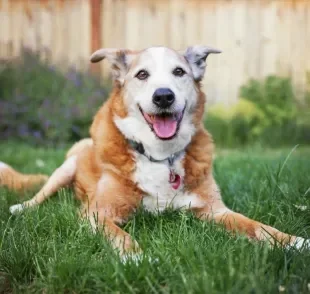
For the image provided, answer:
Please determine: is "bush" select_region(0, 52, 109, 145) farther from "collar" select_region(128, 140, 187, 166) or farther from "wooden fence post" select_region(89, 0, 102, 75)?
"collar" select_region(128, 140, 187, 166)

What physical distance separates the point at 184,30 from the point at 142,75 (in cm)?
573

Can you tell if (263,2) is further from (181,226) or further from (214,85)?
(181,226)

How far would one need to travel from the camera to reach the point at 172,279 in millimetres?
2254

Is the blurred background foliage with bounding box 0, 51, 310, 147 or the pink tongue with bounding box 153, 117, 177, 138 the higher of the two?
the pink tongue with bounding box 153, 117, 177, 138

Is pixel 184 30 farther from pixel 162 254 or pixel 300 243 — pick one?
pixel 162 254

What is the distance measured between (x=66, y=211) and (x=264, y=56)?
6.47 meters

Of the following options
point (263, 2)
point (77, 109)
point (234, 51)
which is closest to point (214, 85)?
point (234, 51)

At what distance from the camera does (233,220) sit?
328 cm

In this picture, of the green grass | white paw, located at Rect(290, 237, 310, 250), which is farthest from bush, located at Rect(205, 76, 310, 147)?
white paw, located at Rect(290, 237, 310, 250)

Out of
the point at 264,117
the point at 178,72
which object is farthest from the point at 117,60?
the point at 264,117

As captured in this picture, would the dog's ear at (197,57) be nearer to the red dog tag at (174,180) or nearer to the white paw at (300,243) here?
the red dog tag at (174,180)

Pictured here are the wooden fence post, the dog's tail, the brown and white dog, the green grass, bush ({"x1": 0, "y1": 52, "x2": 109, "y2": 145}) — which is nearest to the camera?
the green grass

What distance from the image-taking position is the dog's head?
134 inches

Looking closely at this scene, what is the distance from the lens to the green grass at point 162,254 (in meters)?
2.19
